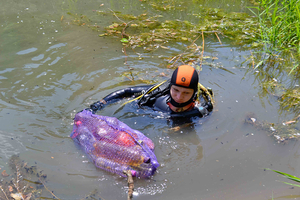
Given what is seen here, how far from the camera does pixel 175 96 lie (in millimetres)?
3807

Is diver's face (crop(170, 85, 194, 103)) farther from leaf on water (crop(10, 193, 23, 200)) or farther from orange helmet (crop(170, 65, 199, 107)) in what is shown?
leaf on water (crop(10, 193, 23, 200))

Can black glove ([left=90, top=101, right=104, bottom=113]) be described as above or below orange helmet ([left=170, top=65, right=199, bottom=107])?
below

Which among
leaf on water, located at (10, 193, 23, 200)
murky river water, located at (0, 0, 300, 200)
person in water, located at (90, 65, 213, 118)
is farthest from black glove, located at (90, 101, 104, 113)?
leaf on water, located at (10, 193, 23, 200)

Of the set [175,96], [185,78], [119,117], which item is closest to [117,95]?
[119,117]

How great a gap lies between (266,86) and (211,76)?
46.0 inches

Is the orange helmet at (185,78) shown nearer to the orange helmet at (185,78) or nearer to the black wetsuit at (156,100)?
the orange helmet at (185,78)

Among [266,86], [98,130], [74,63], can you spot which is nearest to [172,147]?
[98,130]

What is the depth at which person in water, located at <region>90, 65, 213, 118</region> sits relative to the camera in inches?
144

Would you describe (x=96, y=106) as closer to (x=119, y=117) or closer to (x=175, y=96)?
(x=119, y=117)

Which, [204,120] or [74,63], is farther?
[74,63]

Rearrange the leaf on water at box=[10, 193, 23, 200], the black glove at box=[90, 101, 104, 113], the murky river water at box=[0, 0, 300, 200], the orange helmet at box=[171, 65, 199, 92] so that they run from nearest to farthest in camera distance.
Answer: the leaf on water at box=[10, 193, 23, 200] → the murky river water at box=[0, 0, 300, 200] → the orange helmet at box=[171, 65, 199, 92] → the black glove at box=[90, 101, 104, 113]

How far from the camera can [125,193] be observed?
281 cm

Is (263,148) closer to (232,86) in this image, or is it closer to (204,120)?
(204,120)

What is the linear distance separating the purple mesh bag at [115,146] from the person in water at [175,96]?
69 cm
